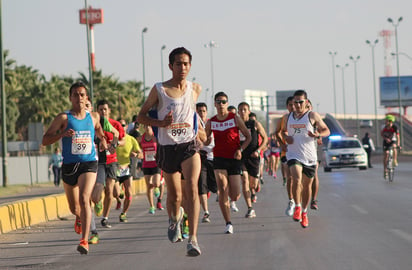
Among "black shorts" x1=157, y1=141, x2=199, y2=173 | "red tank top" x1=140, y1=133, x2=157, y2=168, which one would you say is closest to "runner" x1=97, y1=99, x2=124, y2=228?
"red tank top" x1=140, y1=133, x2=157, y2=168

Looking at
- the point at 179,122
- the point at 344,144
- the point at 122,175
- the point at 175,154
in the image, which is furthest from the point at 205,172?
the point at 344,144

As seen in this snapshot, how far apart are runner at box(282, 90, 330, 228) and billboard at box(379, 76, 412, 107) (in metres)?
104

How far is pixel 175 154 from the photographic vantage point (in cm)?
913

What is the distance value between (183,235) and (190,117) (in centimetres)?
260

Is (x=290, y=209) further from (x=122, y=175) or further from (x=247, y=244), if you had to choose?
(x=247, y=244)

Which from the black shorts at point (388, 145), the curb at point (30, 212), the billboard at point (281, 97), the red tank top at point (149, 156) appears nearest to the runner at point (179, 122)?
the curb at point (30, 212)

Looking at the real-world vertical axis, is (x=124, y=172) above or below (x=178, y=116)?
below

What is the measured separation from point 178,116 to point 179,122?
0.07 meters

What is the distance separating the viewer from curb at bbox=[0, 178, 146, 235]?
1453 centimetres

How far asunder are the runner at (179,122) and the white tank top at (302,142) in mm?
4287

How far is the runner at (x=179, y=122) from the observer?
9.02 metres

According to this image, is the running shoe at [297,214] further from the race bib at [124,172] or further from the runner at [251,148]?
the race bib at [124,172]

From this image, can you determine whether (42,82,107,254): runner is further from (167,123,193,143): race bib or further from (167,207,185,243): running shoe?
(167,123,193,143): race bib

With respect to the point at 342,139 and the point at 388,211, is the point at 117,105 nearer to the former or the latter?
the point at 342,139
